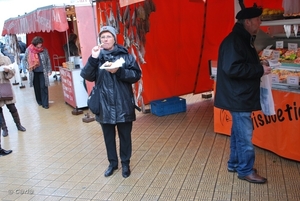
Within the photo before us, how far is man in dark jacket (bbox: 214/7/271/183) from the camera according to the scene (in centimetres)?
295

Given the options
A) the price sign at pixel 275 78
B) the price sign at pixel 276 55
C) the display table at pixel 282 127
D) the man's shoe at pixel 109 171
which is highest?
the price sign at pixel 276 55

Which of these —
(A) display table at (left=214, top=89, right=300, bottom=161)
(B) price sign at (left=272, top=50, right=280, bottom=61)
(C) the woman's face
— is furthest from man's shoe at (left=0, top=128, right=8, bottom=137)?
(B) price sign at (left=272, top=50, right=280, bottom=61)

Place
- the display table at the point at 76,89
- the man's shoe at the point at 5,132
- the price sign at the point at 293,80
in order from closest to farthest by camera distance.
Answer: the price sign at the point at 293,80, the man's shoe at the point at 5,132, the display table at the point at 76,89

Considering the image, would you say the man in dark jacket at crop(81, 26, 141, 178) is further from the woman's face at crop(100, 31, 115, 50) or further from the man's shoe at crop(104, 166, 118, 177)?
the man's shoe at crop(104, 166, 118, 177)

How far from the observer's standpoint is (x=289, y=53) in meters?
3.98

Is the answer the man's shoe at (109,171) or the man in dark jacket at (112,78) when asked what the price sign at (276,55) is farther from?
the man's shoe at (109,171)

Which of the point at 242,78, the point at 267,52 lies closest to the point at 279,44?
the point at 267,52

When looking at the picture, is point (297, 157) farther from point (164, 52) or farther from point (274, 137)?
point (164, 52)

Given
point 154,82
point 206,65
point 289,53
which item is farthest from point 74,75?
point 289,53

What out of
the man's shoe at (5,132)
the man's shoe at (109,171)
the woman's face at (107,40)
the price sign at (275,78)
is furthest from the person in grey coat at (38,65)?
the price sign at (275,78)

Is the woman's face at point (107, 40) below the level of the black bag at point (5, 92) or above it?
above

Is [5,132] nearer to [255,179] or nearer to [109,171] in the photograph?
[109,171]

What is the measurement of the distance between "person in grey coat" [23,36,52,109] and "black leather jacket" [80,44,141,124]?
472 cm

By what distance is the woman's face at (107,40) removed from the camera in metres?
3.31
